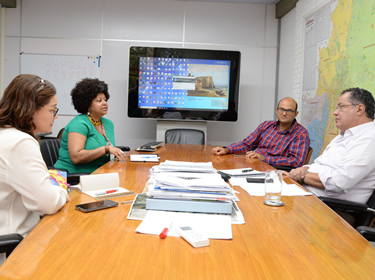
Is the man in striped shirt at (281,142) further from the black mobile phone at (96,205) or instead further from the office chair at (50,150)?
the black mobile phone at (96,205)

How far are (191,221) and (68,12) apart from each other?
184 inches

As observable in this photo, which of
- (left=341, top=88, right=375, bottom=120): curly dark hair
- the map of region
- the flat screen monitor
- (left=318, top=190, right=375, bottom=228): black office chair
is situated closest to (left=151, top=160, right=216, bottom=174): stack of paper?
(left=318, top=190, right=375, bottom=228): black office chair

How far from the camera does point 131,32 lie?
15.7 feet

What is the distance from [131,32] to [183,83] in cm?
125

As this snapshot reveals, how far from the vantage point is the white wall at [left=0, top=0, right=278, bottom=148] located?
4.73m

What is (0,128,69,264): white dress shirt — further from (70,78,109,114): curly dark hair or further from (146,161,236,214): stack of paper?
(70,78,109,114): curly dark hair

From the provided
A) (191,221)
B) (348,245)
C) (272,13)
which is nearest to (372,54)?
(348,245)

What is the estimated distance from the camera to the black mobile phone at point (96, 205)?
113cm

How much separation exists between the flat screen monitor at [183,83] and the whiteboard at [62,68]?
875mm

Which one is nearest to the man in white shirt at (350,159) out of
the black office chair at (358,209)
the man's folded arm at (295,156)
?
the black office chair at (358,209)

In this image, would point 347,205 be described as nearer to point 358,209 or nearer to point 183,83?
point 358,209

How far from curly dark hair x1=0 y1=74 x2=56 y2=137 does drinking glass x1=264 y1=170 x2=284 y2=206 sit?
98 cm

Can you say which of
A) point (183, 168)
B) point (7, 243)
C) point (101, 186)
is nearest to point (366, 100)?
point (183, 168)

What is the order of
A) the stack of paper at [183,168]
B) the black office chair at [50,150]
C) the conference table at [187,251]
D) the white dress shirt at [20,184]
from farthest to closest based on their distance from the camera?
the black office chair at [50,150], the stack of paper at [183,168], the white dress shirt at [20,184], the conference table at [187,251]
